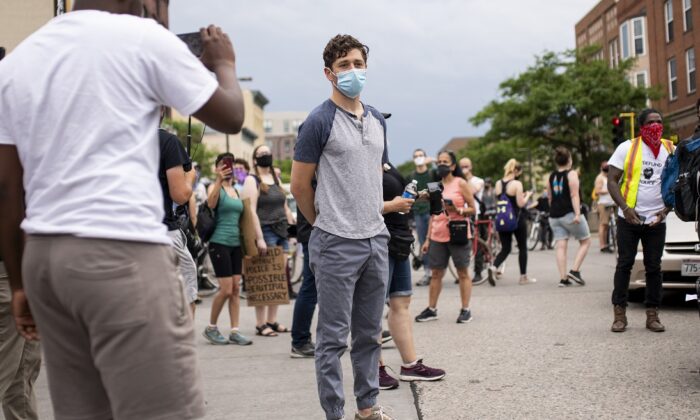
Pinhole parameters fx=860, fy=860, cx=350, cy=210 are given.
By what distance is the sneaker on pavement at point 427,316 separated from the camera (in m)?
9.26

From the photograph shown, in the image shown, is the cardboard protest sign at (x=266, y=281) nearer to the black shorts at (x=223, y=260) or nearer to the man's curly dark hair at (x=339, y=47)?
the black shorts at (x=223, y=260)

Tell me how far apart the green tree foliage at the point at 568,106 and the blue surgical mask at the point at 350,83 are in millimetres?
43798

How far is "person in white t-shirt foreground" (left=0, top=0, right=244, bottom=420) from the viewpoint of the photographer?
2197 millimetres

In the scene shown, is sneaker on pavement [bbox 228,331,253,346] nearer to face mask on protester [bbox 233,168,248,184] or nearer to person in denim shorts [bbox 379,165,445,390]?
person in denim shorts [bbox 379,165,445,390]

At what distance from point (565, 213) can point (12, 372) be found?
983 centimetres

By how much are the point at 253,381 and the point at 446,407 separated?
1.73 metres

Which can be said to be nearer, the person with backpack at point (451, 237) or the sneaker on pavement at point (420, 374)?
the sneaker on pavement at point (420, 374)

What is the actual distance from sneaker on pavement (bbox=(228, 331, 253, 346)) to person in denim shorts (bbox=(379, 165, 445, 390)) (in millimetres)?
2535

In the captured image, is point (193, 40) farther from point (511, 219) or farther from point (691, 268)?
point (511, 219)

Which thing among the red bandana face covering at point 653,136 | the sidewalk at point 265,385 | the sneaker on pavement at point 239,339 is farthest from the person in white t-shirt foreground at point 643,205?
the sneaker on pavement at point 239,339

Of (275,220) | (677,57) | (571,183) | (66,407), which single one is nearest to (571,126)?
(677,57)

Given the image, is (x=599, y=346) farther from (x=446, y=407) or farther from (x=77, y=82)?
(x=77, y=82)

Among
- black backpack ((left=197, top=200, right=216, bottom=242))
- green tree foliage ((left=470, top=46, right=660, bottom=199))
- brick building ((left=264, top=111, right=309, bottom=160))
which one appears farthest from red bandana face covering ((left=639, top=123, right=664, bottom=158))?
brick building ((left=264, top=111, right=309, bottom=160))

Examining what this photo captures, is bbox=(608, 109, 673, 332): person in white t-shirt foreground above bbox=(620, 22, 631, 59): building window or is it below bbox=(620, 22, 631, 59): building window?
below
